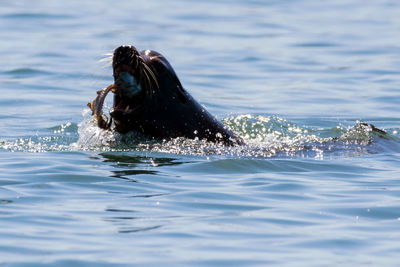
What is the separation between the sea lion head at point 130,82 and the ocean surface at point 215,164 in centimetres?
18

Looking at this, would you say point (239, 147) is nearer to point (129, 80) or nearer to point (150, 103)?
point (150, 103)

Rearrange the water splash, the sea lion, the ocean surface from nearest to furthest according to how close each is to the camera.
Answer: the ocean surface, the sea lion, the water splash

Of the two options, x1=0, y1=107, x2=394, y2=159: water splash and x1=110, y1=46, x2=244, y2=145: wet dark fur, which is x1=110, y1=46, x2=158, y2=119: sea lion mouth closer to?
x1=110, y1=46, x2=244, y2=145: wet dark fur

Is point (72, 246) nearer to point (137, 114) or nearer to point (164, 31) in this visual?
point (137, 114)

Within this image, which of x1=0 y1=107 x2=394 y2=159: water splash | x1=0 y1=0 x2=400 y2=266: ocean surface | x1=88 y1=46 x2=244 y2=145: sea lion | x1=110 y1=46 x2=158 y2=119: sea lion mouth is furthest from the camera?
x1=0 y1=107 x2=394 y2=159: water splash

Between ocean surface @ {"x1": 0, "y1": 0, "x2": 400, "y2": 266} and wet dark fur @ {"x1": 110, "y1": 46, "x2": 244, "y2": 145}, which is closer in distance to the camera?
ocean surface @ {"x1": 0, "y1": 0, "x2": 400, "y2": 266}

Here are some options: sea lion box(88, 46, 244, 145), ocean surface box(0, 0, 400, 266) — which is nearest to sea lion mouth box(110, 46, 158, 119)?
sea lion box(88, 46, 244, 145)

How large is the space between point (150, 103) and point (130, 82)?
32 centimetres

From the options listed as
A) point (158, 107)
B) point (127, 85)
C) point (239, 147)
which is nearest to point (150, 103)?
point (158, 107)

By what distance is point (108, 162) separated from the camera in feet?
27.8

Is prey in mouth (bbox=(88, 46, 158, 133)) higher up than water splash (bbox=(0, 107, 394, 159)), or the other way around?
prey in mouth (bbox=(88, 46, 158, 133))

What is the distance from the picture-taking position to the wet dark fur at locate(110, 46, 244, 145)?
847cm

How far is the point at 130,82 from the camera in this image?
27.7ft

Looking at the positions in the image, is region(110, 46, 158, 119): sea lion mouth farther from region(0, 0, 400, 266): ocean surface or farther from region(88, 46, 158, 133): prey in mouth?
region(0, 0, 400, 266): ocean surface
